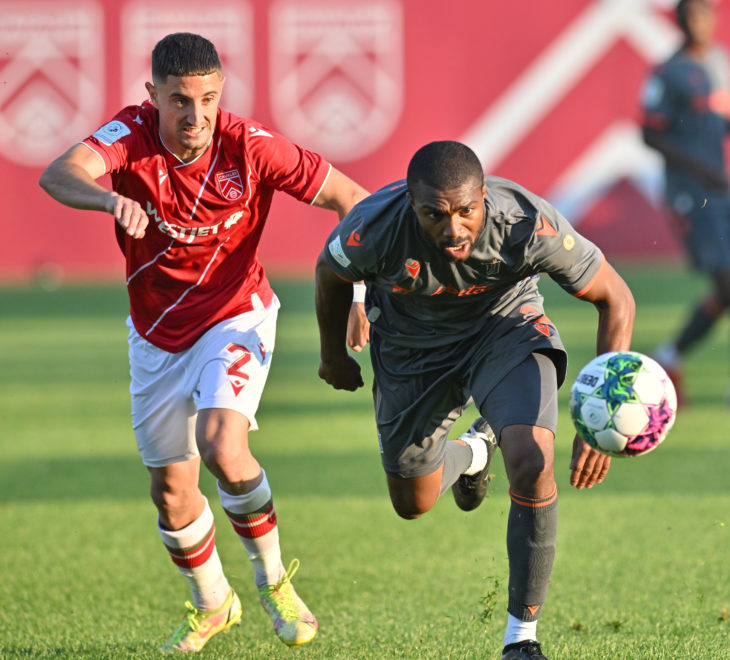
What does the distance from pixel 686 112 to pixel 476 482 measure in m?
5.92

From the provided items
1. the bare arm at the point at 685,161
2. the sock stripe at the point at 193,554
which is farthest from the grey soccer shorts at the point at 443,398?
the bare arm at the point at 685,161

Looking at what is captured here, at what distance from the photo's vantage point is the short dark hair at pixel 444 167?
3938mm

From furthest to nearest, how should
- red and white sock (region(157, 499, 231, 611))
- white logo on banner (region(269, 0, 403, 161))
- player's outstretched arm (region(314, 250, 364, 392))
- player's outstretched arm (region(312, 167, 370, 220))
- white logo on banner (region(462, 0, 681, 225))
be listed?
1. white logo on banner (region(269, 0, 403, 161))
2. white logo on banner (region(462, 0, 681, 225))
3. player's outstretched arm (region(312, 167, 370, 220))
4. red and white sock (region(157, 499, 231, 611))
5. player's outstretched arm (region(314, 250, 364, 392))

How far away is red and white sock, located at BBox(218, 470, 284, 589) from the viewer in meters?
4.83

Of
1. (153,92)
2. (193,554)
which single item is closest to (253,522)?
(193,554)

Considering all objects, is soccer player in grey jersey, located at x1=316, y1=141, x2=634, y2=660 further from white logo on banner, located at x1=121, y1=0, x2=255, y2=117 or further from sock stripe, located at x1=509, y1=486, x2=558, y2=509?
white logo on banner, located at x1=121, y1=0, x2=255, y2=117

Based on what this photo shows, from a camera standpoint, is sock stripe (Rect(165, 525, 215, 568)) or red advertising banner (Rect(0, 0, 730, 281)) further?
red advertising banner (Rect(0, 0, 730, 281))

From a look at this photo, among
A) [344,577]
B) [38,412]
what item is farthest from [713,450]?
[38,412]

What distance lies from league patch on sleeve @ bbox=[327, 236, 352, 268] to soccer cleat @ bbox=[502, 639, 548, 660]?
1501 mm

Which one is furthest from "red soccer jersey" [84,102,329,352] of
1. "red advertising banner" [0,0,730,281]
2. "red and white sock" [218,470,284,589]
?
"red advertising banner" [0,0,730,281]

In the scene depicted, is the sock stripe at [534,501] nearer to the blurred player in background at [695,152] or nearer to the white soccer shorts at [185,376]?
the white soccer shorts at [185,376]

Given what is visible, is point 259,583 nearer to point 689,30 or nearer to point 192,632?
point 192,632

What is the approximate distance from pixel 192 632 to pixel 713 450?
16.2 ft

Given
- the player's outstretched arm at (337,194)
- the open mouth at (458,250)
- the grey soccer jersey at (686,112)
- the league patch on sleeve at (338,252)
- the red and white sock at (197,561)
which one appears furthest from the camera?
the grey soccer jersey at (686,112)
